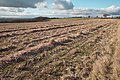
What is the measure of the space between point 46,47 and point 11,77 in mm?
7993

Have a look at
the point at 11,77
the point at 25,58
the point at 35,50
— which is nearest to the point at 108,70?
the point at 11,77

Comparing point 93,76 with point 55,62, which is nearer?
point 93,76

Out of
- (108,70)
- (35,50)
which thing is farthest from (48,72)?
(35,50)

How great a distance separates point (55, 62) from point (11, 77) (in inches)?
134

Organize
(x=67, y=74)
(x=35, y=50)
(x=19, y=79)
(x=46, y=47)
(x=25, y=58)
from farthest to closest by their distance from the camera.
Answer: (x=46, y=47) < (x=35, y=50) < (x=25, y=58) < (x=67, y=74) < (x=19, y=79)

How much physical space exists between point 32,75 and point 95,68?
11.0 ft

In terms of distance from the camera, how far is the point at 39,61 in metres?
12.9

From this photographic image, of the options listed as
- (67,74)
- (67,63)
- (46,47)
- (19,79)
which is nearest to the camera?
(19,79)

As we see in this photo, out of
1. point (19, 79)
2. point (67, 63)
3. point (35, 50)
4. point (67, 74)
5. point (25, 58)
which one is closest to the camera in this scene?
point (19, 79)

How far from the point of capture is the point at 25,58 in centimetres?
1364

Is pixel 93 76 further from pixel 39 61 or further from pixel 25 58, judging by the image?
pixel 25 58

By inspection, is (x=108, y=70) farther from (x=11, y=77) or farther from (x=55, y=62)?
(x=11, y=77)

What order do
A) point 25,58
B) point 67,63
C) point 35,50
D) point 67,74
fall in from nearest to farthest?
1. point 67,74
2. point 67,63
3. point 25,58
4. point 35,50

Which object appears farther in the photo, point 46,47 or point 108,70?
point 46,47
